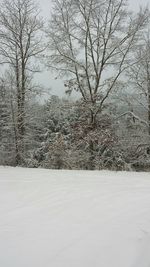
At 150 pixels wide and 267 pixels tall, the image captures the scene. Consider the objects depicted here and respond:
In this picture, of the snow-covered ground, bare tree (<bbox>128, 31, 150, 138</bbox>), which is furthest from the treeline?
the snow-covered ground

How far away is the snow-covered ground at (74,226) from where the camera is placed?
343 cm

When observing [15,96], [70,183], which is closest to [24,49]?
[15,96]

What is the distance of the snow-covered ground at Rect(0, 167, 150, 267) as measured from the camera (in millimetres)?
3430

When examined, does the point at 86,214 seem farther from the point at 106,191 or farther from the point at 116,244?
the point at 106,191

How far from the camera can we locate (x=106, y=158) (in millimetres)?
18844

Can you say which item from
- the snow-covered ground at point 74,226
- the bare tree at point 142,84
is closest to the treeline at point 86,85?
the bare tree at point 142,84

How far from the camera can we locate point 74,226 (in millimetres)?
4320

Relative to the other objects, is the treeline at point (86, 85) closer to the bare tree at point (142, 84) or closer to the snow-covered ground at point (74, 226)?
the bare tree at point (142, 84)

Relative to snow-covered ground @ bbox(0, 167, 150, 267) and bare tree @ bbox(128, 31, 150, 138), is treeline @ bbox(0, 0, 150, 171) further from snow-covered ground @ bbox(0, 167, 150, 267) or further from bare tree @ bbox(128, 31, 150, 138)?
snow-covered ground @ bbox(0, 167, 150, 267)

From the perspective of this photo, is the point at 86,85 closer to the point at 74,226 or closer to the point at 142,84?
Result: the point at 142,84

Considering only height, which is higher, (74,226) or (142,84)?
(142,84)

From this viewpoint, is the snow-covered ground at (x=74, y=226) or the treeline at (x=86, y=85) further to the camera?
the treeline at (x=86, y=85)

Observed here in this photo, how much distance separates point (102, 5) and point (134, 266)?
18165 millimetres

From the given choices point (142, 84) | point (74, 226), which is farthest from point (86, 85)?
point (74, 226)
